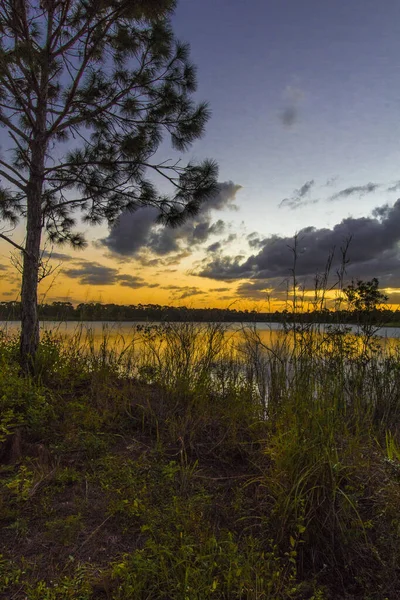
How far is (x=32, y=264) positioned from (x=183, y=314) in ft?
7.30

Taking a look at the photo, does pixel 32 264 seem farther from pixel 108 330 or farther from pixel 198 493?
pixel 198 493

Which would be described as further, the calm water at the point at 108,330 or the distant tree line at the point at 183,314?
the calm water at the point at 108,330

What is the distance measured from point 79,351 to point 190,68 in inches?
183

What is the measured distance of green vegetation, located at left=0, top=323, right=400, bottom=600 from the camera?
7.14 ft

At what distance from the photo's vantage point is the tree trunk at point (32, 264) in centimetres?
561

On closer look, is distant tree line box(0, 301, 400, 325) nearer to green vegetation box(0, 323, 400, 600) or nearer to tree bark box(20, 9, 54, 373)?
green vegetation box(0, 323, 400, 600)

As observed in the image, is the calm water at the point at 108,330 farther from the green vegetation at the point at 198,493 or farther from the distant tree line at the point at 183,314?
the green vegetation at the point at 198,493

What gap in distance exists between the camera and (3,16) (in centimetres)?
519

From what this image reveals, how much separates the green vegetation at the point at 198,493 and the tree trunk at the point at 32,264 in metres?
0.70

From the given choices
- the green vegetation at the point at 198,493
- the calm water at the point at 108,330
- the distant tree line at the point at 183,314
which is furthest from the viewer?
the calm water at the point at 108,330

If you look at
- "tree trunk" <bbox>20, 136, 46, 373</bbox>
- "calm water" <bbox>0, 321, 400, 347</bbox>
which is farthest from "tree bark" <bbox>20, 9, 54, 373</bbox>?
"calm water" <bbox>0, 321, 400, 347</bbox>

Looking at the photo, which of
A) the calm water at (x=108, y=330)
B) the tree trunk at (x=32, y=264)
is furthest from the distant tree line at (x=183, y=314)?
the tree trunk at (x=32, y=264)

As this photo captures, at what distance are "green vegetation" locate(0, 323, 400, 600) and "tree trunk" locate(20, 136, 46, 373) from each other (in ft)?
2.30

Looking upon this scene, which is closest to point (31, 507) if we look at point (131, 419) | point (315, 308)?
point (131, 419)
